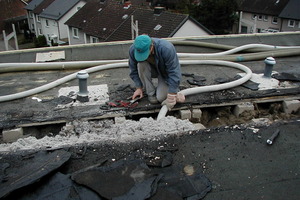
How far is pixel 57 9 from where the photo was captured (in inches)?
1145

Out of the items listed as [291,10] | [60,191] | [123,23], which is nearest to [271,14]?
[291,10]

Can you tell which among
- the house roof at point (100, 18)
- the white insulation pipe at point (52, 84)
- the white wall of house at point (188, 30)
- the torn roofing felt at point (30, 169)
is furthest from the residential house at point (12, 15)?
the torn roofing felt at point (30, 169)

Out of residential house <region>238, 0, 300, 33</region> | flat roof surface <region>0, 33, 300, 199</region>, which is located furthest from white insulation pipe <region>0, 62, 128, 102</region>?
residential house <region>238, 0, 300, 33</region>

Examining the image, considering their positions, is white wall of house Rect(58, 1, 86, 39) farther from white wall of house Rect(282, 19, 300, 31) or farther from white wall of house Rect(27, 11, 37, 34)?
white wall of house Rect(282, 19, 300, 31)

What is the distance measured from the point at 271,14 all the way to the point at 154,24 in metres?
15.0

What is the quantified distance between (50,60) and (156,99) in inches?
133

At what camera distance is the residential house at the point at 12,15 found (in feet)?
106

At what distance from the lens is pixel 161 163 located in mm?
2697

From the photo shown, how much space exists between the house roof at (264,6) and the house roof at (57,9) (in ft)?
57.1

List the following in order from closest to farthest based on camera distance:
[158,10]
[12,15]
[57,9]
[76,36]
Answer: [158,10] < [76,36] < [57,9] < [12,15]

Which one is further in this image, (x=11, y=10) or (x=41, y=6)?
(x=11, y=10)

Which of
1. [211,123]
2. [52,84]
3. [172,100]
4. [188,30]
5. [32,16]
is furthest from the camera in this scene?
[32,16]

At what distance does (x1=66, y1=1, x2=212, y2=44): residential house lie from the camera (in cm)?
1723

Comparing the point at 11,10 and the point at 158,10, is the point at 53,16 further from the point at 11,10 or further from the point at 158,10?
the point at 158,10
